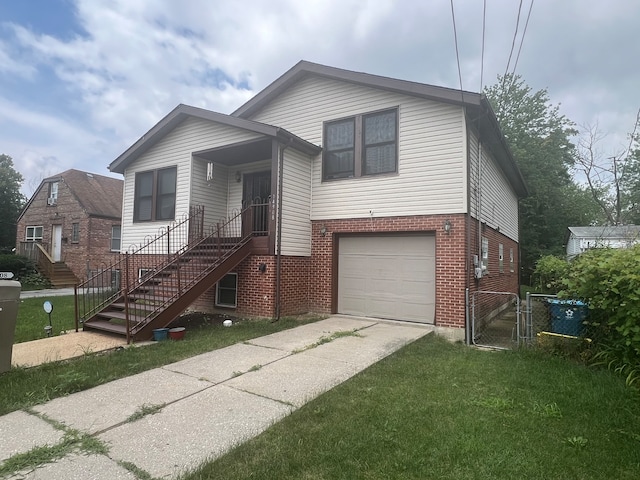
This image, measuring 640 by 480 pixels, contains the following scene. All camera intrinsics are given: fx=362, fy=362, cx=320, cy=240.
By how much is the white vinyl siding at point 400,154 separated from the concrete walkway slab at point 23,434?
7.08 meters

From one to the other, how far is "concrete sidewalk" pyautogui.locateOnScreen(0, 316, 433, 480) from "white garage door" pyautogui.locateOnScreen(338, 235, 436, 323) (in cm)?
249

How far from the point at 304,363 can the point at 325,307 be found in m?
4.22

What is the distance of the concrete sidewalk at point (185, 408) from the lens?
2.75 m

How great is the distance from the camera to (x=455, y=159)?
7816mm

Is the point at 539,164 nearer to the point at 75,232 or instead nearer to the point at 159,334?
the point at 159,334

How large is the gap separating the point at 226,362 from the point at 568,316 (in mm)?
5525

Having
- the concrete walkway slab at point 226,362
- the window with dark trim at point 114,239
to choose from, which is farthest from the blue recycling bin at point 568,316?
the window with dark trim at point 114,239

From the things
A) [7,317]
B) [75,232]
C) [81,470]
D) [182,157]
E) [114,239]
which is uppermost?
[182,157]

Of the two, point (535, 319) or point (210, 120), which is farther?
point (210, 120)

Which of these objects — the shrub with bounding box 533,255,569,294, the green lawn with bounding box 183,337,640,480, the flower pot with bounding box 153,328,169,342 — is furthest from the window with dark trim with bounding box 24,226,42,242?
the shrub with bounding box 533,255,569,294

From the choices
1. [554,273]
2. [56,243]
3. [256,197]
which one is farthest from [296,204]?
[56,243]

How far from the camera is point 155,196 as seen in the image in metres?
11.1

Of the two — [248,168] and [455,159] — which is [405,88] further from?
[248,168]

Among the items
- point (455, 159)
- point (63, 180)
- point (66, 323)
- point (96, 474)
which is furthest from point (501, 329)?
point (63, 180)
